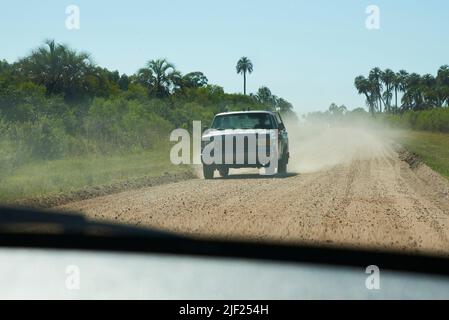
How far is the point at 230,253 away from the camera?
411 centimetres

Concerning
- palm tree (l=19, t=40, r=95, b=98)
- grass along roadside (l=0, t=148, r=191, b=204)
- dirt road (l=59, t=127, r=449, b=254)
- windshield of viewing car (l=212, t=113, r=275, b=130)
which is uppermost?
palm tree (l=19, t=40, r=95, b=98)

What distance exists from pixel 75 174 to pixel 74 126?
16.1m

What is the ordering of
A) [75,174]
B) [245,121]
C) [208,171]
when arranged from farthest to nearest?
[245,121], [208,171], [75,174]

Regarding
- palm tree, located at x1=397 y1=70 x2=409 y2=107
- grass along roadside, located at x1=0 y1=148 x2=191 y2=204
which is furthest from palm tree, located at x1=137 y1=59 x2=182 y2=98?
palm tree, located at x1=397 y1=70 x2=409 y2=107

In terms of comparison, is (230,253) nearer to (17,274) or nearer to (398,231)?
(17,274)

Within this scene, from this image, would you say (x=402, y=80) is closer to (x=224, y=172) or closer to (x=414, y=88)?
(x=414, y=88)

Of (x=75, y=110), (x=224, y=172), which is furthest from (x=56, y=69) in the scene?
(x=224, y=172)

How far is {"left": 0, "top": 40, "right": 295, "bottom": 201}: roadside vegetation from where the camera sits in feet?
63.2

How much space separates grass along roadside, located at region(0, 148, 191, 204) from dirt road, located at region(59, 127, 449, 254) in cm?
162

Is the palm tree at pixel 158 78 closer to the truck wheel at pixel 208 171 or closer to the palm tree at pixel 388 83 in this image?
the truck wheel at pixel 208 171

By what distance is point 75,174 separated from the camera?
18547mm

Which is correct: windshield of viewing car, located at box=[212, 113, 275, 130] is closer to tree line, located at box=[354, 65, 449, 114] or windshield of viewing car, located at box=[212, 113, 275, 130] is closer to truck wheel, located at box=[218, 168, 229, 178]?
truck wheel, located at box=[218, 168, 229, 178]

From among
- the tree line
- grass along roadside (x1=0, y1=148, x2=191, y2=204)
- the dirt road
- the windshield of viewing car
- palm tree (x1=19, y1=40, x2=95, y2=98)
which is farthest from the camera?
the tree line
